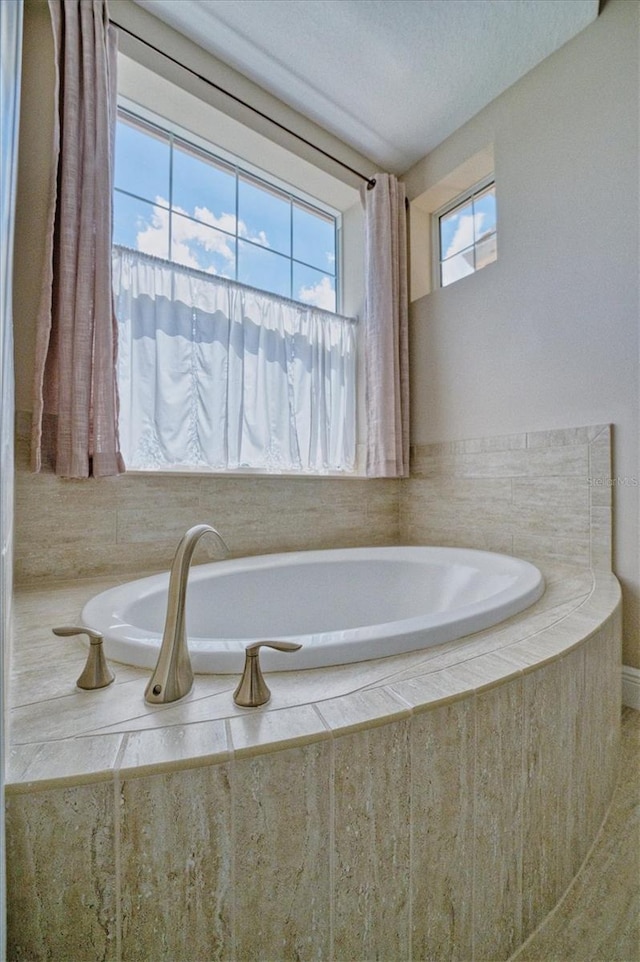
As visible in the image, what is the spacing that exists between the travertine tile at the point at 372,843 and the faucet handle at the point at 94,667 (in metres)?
0.41

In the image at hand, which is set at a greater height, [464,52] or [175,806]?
[464,52]

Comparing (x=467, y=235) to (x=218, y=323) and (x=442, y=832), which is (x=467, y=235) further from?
(x=442, y=832)

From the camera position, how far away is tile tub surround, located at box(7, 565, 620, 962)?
A: 1.44 ft

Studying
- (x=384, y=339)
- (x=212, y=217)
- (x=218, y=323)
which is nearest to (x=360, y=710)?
(x=218, y=323)

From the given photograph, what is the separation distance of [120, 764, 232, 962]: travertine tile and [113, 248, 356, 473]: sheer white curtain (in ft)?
4.34

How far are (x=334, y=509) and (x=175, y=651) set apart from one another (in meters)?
1.50

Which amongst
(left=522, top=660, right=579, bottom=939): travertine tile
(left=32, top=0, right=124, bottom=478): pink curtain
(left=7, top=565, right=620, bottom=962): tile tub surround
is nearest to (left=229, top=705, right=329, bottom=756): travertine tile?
(left=7, top=565, right=620, bottom=962): tile tub surround

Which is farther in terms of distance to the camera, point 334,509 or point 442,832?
point 334,509

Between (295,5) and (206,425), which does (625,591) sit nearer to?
(206,425)

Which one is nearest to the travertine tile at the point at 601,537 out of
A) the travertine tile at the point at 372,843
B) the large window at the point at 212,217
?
the travertine tile at the point at 372,843

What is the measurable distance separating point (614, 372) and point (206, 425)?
1666 mm

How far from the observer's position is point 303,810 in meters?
0.50

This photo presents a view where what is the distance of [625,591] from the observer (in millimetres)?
1453

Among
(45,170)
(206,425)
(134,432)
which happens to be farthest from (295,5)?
(134,432)
